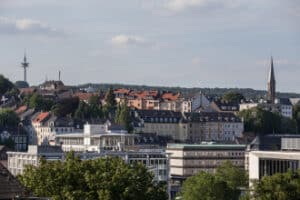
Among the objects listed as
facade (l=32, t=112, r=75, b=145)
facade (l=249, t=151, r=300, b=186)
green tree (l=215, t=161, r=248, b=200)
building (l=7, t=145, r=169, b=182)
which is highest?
facade (l=32, t=112, r=75, b=145)

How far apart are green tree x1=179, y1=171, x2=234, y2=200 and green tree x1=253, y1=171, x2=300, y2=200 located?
24.7m

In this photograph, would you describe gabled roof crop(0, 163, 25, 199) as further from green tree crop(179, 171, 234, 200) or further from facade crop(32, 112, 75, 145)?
facade crop(32, 112, 75, 145)

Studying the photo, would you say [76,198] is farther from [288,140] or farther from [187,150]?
[187,150]

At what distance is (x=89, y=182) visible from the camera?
6231cm

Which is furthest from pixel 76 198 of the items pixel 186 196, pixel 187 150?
pixel 187 150

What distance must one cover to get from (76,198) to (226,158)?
98445 mm

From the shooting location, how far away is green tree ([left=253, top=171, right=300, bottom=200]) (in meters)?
68.4

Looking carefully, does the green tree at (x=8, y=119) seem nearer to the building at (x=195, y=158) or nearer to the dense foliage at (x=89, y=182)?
the building at (x=195, y=158)

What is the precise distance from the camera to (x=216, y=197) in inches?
3829

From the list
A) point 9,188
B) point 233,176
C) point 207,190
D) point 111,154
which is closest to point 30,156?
point 111,154

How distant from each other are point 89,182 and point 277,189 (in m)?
12.0

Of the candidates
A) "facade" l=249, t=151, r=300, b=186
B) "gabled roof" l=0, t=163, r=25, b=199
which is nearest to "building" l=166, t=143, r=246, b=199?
"facade" l=249, t=151, r=300, b=186

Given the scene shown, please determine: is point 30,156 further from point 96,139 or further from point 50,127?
point 50,127

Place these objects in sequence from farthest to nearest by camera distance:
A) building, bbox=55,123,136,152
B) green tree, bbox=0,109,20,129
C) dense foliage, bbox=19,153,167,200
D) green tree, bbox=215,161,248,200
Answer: green tree, bbox=0,109,20,129 → building, bbox=55,123,136,152 → green tree, bbox=215,161,248,200 → dense foliage, bbox=19,153,167,200
